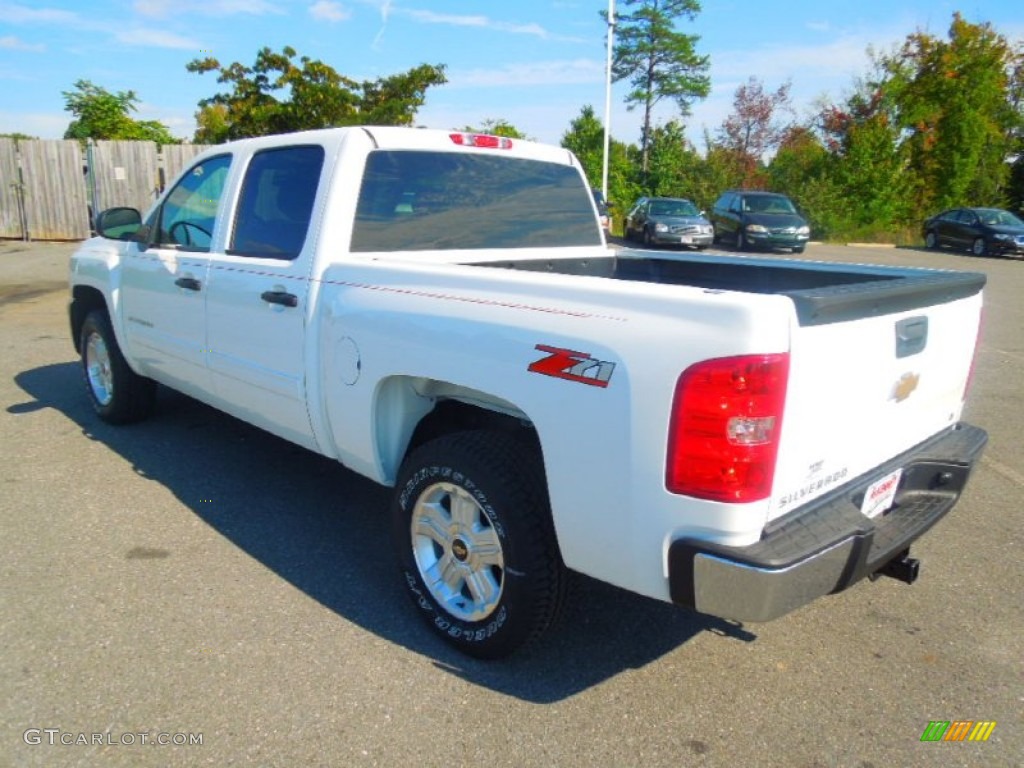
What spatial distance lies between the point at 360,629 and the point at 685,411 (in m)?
1.71

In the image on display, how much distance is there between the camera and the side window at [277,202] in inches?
141

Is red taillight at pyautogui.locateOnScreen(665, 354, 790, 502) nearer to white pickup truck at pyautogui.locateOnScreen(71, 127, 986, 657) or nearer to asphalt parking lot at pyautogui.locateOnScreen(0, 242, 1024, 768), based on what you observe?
white pickup truck at pyautogui.locateOnScreen(71, 127, 986, 657)

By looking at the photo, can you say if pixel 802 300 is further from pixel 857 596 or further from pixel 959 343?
pixel 857 596

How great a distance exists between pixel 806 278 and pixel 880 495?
1.34m

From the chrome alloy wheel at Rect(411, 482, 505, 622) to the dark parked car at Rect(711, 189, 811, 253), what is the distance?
66.1 feet

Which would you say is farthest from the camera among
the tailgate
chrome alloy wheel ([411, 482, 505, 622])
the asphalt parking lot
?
chrome alloy wheel ([411, 482, 505, 622])

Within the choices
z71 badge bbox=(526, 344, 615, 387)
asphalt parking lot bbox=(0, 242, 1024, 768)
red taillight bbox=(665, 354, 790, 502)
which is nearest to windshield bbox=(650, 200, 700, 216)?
asphalt parking lot bbox=(0, 242, 1024, 768)

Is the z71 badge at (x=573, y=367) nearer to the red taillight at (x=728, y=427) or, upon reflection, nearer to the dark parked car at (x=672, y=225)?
the red taillight at (x=728, y=427)

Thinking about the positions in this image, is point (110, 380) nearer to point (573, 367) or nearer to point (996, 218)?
point (573, 367)

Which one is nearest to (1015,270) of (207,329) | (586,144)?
(207,329)

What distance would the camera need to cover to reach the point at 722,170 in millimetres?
33250

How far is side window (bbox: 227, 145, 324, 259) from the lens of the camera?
141 inches

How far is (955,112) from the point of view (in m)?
31.6

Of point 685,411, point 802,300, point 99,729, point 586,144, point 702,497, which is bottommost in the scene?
point 99,729
